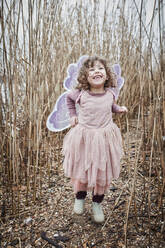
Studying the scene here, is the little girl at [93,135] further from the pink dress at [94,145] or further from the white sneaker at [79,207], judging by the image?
the white sneaker at [79,207]

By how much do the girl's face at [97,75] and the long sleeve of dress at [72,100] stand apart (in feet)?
0.25

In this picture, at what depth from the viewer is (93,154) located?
0.77 meters

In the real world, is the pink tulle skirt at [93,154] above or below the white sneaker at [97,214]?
above

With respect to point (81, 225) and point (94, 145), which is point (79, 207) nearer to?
point (81, 225)

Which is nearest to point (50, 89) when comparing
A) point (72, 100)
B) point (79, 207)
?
point (72, 100)

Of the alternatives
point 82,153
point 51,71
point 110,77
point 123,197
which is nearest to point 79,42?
point 51,71

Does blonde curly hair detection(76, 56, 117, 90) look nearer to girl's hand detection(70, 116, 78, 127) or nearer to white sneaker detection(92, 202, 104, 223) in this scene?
girl's hand detection(70, 116, 78, 127)

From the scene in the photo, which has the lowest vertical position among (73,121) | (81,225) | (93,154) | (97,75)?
(81,225)

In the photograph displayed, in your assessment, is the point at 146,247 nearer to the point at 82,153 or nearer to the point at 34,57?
the point at 82,153

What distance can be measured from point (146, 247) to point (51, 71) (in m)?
1.07

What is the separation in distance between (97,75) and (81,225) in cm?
65

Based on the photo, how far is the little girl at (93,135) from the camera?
773mm

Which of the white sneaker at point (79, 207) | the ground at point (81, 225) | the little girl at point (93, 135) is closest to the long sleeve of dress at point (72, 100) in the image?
the little girl at point (93, 135)

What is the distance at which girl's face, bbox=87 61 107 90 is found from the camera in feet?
2.62
